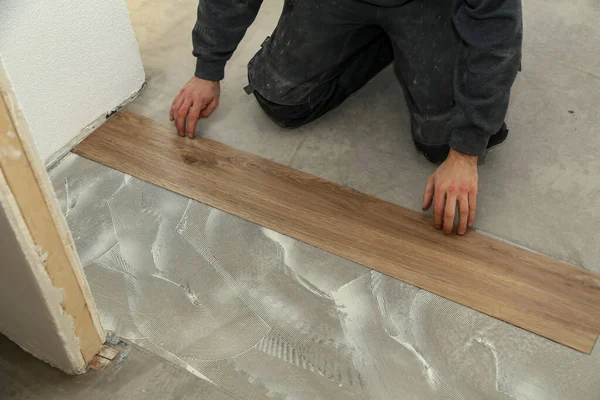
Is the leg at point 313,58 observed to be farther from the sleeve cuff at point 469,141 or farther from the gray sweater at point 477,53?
the sleeve cuff at point 469,141

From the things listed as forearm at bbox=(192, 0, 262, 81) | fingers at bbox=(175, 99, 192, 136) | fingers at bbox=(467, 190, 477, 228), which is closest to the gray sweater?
forearm at bbox=(192, 0, 262, 81)

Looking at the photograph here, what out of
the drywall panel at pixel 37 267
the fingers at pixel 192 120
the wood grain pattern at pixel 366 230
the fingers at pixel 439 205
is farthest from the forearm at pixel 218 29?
the drywall panel at pixel 37 267

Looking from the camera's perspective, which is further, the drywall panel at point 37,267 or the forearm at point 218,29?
the forearm at point 218,29

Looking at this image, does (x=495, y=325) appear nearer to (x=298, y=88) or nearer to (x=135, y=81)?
(x=298, y=88)

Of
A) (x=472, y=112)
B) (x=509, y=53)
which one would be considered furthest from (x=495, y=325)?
(x=509, y=53)

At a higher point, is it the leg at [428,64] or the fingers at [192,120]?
the leg at [428,64]

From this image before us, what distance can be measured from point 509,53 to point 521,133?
18.5 inches

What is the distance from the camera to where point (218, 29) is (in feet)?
5.60

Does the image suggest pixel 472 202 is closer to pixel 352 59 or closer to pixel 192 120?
pixel 352 59

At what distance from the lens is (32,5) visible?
4.91 feet

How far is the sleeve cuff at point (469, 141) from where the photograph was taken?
155 centimetres

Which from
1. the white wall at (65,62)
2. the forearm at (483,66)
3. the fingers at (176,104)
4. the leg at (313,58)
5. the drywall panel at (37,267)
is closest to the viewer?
the drywall panel at (37,267)

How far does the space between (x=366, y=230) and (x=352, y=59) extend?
57cm

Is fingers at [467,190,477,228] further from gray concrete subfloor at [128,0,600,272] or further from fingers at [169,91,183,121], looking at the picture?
fingers at [169,91,183,121]
